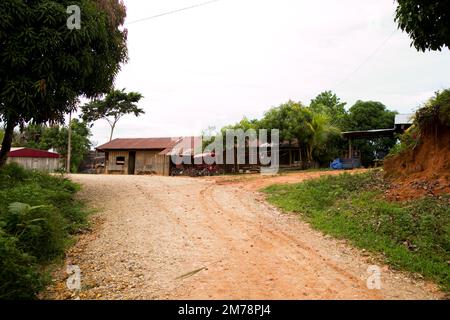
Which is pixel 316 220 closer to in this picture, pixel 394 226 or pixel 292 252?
pixel 394 226

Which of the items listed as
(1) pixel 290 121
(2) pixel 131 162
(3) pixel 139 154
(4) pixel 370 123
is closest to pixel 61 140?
(2) pixel 131 162

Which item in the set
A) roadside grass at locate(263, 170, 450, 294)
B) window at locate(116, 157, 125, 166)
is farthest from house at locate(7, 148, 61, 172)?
roadside grass at locate(263, 170, 450, 294)

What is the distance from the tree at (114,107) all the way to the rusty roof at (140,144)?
6.07 meters

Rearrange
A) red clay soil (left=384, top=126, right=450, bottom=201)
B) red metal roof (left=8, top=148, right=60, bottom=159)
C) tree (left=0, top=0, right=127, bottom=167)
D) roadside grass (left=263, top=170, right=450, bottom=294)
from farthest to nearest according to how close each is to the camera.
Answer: red metal roof (left=8, top=148, right=60, bottom=159)
tree (left=0, top=0, right=127, bottom=167)
red clay soil (left=384, top=126, right=450, bottom=201)
roadside grass (left=263, top=170, right=450, bottom=294)

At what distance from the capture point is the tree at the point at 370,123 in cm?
3183

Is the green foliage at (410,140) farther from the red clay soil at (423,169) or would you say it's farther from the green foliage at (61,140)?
the green foliage at (61,140)

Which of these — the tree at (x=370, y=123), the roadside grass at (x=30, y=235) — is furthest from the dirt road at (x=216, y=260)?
the tree at (x=370, y=123)

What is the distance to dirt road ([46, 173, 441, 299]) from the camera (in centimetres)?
460

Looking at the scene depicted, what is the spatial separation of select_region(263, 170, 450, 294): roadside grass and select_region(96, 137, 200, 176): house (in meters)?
17.3

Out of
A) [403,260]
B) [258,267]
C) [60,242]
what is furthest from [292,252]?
[60,242]

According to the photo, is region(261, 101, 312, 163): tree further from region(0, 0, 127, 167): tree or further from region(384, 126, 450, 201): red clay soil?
region(0, 0, 127, 167): tree

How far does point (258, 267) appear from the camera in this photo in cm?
543

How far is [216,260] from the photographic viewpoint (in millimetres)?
5758

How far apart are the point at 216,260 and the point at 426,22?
6333 millimetres
